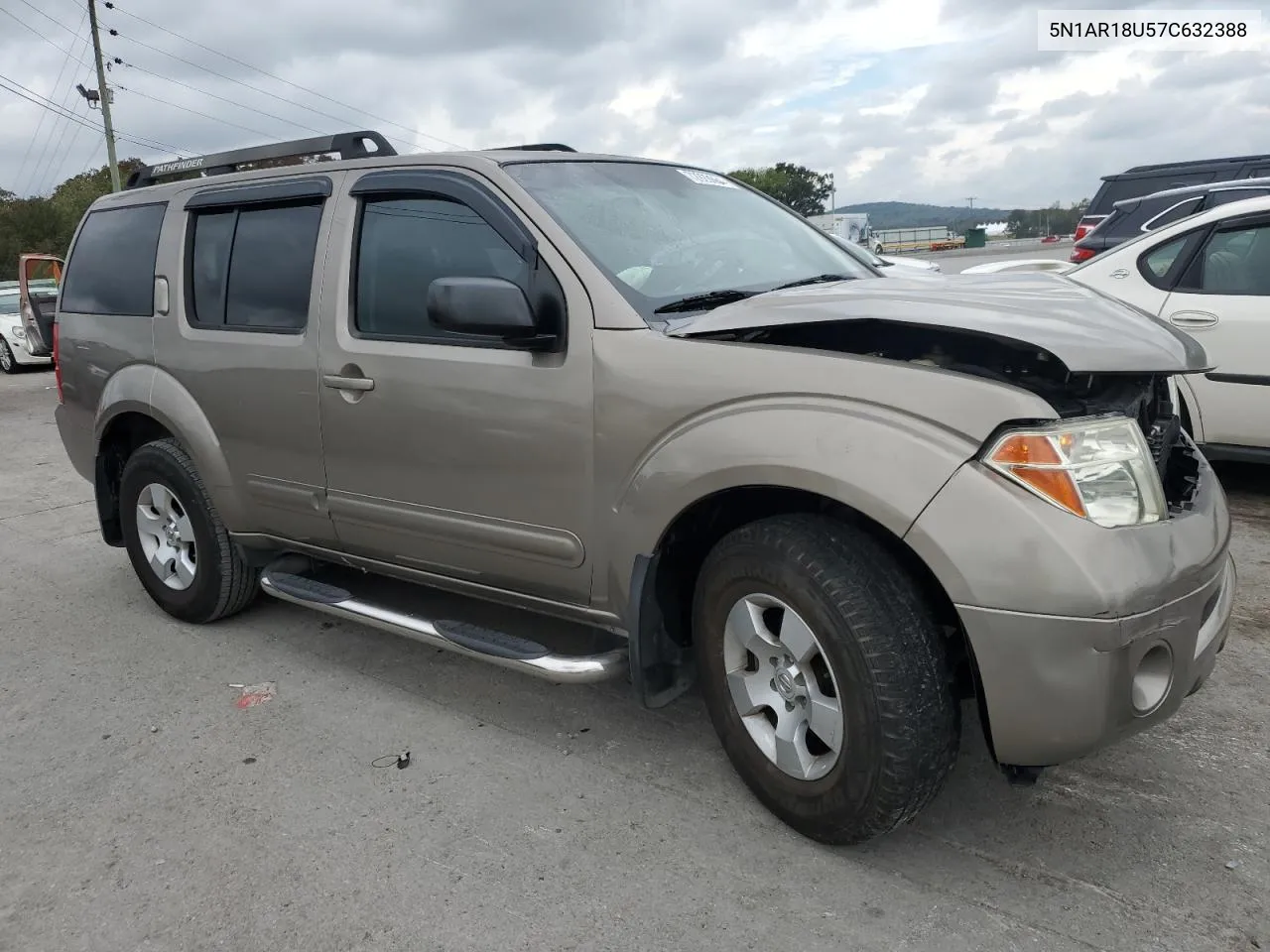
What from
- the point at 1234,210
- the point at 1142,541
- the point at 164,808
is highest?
the point at 1234,210

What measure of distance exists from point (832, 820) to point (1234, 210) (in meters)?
4.48

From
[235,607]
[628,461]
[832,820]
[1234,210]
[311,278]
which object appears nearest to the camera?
[832,820]

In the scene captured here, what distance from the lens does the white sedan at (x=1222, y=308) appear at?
514 centimetres

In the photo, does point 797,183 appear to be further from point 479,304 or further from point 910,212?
point 479,304

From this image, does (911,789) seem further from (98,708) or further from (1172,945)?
(98,708)

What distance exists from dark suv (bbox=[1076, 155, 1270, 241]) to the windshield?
7.67m

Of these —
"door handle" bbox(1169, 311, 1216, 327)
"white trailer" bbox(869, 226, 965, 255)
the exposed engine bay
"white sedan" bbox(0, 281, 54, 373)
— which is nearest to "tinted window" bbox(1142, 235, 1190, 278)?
"door handle" bbox(1169, 311, 1216, 327)

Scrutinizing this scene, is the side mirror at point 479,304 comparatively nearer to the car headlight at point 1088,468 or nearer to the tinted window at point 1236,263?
the car headlight at point 1088,468

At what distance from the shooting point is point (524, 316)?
284 centimetres

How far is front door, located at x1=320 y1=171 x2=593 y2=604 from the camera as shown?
2.97 metres

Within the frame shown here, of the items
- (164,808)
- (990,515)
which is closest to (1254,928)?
(990,515)

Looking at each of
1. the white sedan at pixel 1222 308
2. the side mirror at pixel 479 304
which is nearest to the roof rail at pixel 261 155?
the side mirror at pixel 479 304

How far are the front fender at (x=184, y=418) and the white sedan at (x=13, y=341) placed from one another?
1477cm

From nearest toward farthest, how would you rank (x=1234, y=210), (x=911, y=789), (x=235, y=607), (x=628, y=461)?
(x=911, y=789) < (x=628, y=461) < (x=235, y=607) < (x=1234, y=210)
